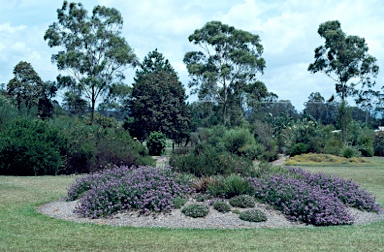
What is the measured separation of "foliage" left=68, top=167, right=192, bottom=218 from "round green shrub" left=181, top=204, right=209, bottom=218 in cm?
35

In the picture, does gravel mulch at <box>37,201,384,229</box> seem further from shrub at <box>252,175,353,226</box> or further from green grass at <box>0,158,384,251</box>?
green grass at <box>0,158,384,251</box>

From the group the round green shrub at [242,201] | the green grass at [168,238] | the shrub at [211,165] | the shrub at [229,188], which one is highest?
the shrub at [211,165]

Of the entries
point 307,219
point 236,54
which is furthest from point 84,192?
point 236,54

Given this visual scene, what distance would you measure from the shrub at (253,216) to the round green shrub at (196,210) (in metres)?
0.71

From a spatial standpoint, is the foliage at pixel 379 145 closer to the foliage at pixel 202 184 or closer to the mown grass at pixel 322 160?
the mown grass at pixel 322 160

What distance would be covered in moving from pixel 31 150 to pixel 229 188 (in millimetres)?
12186

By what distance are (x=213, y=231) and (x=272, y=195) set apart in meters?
2.22

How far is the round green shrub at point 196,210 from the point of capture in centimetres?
1032

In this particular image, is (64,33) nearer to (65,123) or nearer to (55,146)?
(65,123)

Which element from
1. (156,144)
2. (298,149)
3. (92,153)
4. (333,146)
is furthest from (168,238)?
(156,144)

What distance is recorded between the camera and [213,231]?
9336 mm

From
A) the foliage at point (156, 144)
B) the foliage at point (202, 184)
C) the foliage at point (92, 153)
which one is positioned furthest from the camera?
the foliage at point (156, 144)

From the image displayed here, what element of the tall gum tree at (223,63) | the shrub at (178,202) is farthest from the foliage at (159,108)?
the shrub at (178,202)

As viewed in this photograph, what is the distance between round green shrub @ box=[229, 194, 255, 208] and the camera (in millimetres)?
10828
